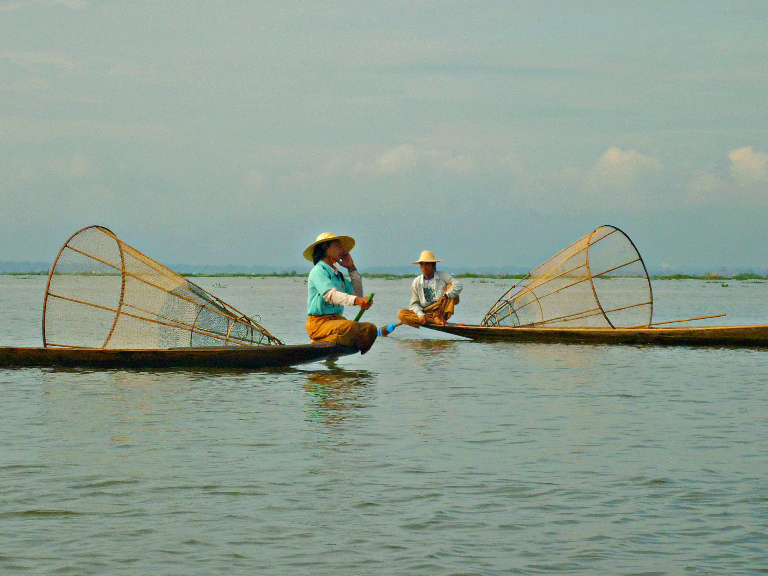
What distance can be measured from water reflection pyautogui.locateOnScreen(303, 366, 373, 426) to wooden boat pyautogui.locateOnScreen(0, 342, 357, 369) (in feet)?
1.13

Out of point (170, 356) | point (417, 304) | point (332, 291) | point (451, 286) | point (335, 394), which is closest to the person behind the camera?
point (335, 394)

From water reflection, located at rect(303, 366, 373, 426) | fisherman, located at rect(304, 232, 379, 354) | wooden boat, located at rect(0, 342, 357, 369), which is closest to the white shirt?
water reflection, located at rect(303, 366, 373, 426)

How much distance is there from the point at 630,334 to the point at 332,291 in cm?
643

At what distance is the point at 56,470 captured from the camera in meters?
5.93

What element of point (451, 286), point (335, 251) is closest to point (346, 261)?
point (335, 251)

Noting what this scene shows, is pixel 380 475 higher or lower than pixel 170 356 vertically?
lower

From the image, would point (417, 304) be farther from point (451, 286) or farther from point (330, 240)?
point (330, 240)

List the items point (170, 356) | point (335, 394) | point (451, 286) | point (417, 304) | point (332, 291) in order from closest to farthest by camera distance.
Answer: point (335, 394)
point (332, 291)
point (170, 356)
point (451, 286)
point (417, 304)

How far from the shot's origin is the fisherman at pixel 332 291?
419 inches

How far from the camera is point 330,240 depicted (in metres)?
10.8

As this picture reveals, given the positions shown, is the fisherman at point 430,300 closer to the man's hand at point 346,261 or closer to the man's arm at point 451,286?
the man's arm at point 451,286

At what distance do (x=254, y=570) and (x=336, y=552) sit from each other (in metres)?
0.43

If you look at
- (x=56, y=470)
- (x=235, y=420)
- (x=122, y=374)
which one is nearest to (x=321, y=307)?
(x=122, y=374)

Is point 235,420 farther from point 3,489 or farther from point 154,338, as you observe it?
point 154,338
